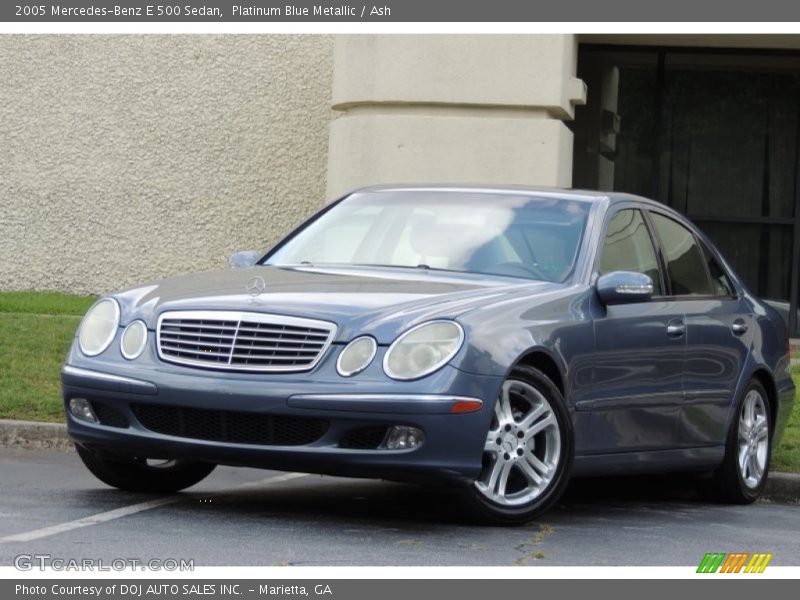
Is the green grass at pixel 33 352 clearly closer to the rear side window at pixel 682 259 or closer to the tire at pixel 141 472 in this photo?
the tire at pixel 141 472

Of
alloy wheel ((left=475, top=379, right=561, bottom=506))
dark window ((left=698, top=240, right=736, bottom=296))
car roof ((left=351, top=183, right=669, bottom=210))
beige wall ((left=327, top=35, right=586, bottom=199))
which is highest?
beige wall ((left=327, top=35, right=586, bottom=199))

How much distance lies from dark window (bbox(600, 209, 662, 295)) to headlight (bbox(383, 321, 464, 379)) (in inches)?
57.8

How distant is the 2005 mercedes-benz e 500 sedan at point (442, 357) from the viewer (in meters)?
6.80

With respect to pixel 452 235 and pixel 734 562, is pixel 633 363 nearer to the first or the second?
pixel 452 235

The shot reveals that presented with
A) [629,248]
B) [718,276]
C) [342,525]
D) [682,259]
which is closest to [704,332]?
[682,259]

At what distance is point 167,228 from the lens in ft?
59.0

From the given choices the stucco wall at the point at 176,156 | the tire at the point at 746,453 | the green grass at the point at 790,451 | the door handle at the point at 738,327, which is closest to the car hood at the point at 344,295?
the door handle at the point at 738,327

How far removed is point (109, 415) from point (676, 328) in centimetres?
281

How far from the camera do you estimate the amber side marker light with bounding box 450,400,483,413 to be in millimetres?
6762

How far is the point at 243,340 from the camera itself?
6992mm

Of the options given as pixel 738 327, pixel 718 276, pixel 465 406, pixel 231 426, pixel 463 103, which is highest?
pixel 463 103

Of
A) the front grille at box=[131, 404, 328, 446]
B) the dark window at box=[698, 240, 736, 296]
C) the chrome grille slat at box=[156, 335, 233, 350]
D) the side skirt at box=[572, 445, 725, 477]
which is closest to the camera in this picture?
the front grille at box=[131, 404, 328, 446]

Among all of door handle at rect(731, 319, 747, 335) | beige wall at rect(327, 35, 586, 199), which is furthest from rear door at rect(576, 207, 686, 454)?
beige wall at rect(327, 35, 586, 199)

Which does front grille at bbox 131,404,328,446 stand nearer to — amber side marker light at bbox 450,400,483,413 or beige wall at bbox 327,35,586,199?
amber side marker light at bbox 450,400,483,413
